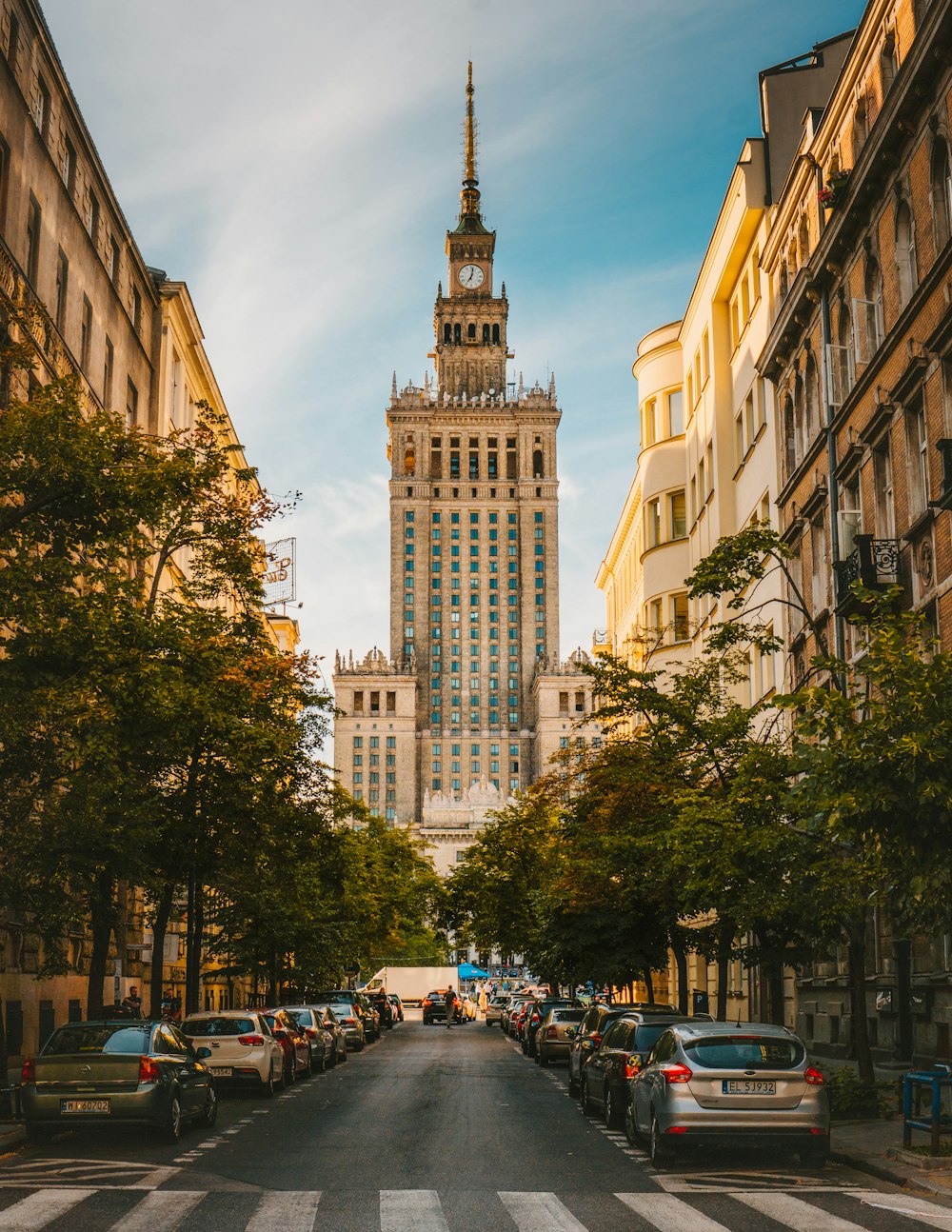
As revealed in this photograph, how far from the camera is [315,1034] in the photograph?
35188 millimetres

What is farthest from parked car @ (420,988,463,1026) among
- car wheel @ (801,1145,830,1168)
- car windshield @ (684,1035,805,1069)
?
car windshield @ (684,1035,805,1069)

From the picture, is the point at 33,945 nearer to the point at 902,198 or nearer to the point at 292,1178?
the point at 292,1178

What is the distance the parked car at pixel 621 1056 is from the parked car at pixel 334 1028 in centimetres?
1666

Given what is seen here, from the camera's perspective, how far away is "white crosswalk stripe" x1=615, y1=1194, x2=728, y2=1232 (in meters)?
11.7

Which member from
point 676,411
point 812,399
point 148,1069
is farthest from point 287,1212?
point 676,411

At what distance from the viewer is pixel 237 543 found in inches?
1054

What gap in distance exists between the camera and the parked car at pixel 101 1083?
17.1m

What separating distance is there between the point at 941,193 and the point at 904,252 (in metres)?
2.16

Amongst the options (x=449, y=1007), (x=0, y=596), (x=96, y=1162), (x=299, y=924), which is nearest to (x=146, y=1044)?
(x=96, y=1162)

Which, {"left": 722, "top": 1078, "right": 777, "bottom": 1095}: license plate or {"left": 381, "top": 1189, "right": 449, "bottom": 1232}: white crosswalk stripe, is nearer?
{"left": 381, "top": 1189, "right": 449, "bottom": 1232}: white crosswalk stripe

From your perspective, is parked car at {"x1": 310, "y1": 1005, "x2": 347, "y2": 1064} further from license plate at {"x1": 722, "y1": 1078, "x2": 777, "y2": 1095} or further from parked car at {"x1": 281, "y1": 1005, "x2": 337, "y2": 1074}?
license plate at {"x1": 722, "y1": 1078, "x2": 777, "y2": 1095}

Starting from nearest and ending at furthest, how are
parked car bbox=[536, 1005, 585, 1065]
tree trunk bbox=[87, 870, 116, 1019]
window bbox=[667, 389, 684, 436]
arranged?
tree trunk bbox=[87, 870, 116, 1019]
parked car bbox=[536, 1005, 585, 1065]
window bbox=[667, 389, 684, 436]

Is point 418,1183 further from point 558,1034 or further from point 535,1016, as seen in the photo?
point 535,1016

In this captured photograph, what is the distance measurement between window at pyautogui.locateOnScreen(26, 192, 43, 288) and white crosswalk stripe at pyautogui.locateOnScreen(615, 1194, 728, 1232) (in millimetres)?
26951
